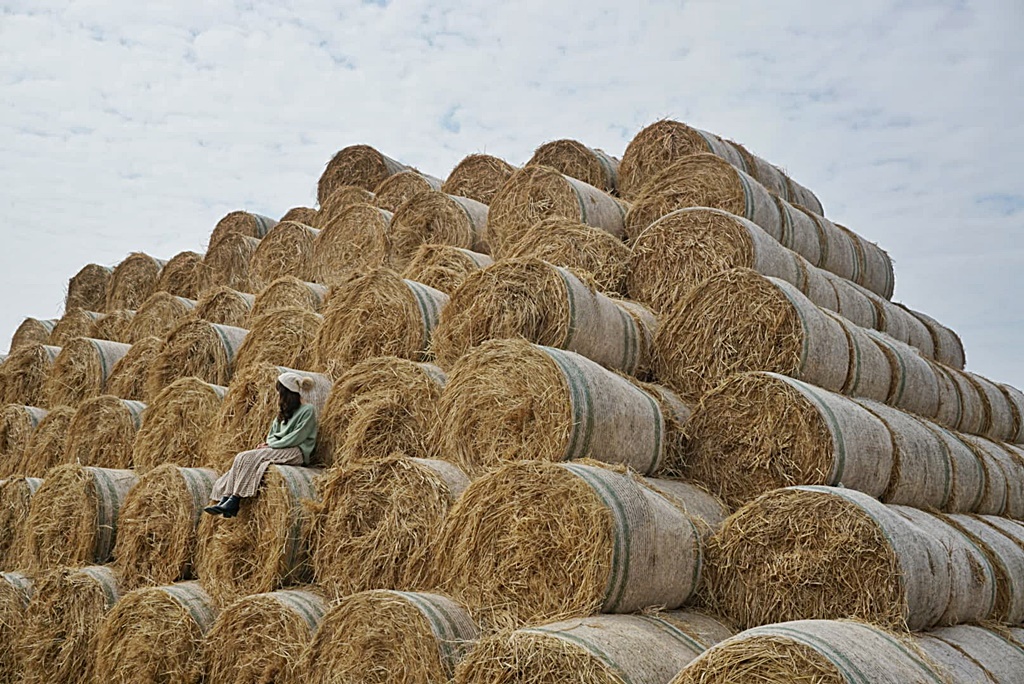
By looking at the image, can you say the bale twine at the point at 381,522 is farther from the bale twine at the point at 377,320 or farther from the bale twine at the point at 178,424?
the bale twine at the point at 178,424

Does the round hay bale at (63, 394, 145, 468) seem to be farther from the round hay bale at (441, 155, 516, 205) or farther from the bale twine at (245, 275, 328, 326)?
the round hay bale at (441, 155, 516, 205)

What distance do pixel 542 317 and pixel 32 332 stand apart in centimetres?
763

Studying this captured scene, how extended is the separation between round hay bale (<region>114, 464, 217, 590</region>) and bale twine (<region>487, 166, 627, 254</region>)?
2501mm

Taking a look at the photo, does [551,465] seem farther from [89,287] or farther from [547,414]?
[89,287]

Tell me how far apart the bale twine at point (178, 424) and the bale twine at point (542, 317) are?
69.2 inches

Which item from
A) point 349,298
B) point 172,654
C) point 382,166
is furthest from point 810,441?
point 382,166

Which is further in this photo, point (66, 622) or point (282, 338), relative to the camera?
point (282, 338)

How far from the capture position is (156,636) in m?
5.21

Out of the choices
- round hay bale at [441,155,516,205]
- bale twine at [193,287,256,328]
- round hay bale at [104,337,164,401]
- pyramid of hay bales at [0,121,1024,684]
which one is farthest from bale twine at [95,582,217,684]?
round hay bale at [441,155,516,205]

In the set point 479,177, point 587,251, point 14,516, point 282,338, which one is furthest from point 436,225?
point 14,516

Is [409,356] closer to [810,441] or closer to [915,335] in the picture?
[810,441]

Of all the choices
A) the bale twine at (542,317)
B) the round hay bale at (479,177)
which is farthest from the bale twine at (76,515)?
the round hay bale at (479,177)

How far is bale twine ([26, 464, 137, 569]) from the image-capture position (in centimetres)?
625

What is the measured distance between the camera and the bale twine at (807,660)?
9.30 ft
